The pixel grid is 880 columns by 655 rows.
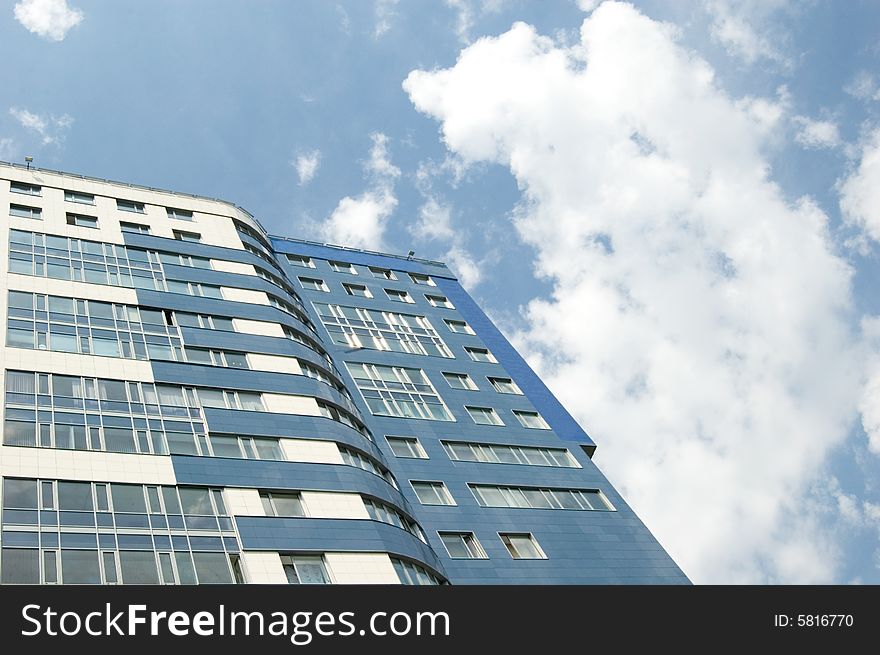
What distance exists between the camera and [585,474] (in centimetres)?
5053

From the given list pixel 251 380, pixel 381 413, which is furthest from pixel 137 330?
pixel 381 413

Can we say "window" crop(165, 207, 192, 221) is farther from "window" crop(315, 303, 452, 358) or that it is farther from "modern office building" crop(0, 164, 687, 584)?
"window" crop(315, 303, 452, 358)

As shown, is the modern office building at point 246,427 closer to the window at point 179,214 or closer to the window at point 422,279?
the window at point 179,214

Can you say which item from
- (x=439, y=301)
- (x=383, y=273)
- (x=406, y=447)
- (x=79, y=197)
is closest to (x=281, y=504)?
(x=406, y=447)

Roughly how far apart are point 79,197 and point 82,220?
10.2ft

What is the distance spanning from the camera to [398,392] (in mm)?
51875

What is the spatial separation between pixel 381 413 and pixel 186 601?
3341 cm

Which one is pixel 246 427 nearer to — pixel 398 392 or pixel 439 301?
pixel 398 392

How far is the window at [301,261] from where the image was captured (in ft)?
212

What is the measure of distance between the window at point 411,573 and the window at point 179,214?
100ft

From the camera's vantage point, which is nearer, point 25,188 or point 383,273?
point 25,188

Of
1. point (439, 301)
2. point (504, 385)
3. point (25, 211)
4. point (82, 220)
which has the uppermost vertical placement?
point (439, 301)

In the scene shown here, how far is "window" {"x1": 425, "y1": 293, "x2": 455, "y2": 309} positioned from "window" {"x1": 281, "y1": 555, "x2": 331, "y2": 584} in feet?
118

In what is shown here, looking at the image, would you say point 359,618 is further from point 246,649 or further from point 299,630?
point 246,649
